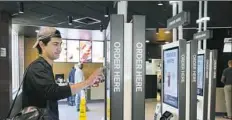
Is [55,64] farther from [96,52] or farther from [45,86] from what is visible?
[45,86]

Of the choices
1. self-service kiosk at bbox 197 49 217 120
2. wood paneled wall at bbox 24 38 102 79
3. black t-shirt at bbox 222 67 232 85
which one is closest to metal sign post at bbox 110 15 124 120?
self-service kiosk at bbox 197 49 217 120

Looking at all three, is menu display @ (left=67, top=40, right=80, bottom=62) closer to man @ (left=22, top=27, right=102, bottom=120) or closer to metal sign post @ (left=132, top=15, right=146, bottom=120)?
metal sign post @ (left=132, top=15, right=146, bottom=120)

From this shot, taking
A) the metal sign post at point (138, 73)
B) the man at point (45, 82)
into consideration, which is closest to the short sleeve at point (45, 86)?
the man at point (45, 82)

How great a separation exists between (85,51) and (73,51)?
1.85 feet

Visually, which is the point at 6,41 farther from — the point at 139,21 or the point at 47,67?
the point at 47,67

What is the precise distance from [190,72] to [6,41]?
15.7ft

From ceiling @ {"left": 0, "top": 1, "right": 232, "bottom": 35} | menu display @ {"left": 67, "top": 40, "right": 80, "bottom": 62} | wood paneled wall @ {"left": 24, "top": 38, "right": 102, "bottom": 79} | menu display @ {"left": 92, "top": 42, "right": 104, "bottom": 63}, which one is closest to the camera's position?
ceiling @ {"left": 0, "top": 1, "right": 232, "bottom": 35}

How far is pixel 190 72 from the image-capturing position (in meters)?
3.38

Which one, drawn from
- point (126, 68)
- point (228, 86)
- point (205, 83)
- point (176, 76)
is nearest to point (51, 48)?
point (126, 68)

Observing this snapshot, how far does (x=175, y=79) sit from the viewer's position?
10.1 ft

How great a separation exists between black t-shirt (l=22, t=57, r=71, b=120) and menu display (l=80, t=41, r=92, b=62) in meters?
10.5

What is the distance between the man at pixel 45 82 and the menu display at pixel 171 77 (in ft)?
4.84

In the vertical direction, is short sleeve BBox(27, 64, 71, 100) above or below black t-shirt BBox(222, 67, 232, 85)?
above

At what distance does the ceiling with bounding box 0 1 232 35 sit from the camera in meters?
5.91
